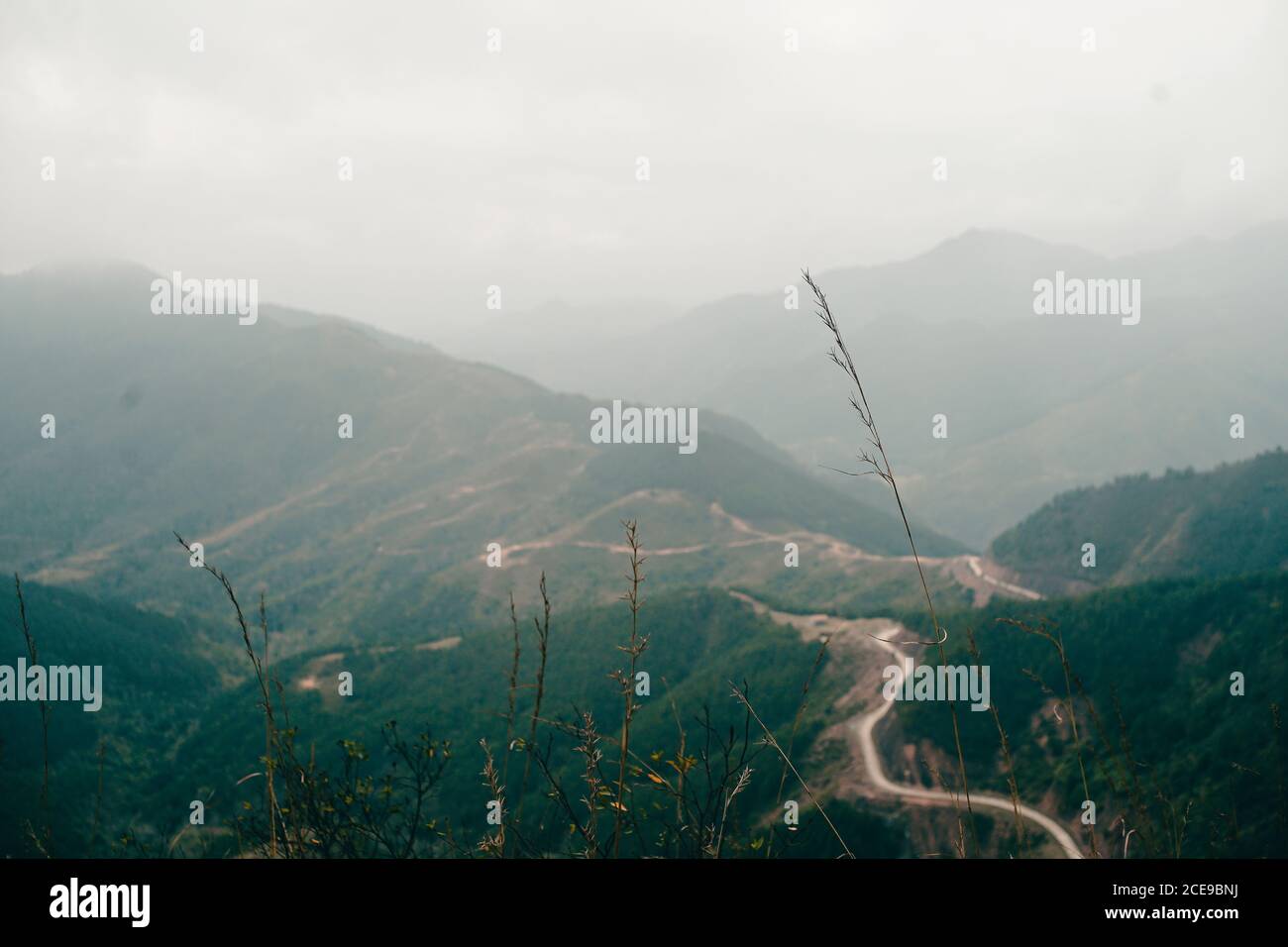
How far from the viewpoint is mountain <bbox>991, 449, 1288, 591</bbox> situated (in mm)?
82750

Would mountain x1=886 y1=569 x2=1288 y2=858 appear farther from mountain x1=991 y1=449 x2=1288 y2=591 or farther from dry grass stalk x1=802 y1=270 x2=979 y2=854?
dry grass stalk x1=802 y1=270 x2=979 y2=854

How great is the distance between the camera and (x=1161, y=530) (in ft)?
305

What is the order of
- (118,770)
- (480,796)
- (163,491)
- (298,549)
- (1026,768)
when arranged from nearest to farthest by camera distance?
(1026,768), (480,796), (118,770), (298,549), (163,491)

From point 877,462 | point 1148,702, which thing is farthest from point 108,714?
point 877,462

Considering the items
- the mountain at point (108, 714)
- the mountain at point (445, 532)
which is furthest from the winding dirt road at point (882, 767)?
the mountain at point (445, 532)

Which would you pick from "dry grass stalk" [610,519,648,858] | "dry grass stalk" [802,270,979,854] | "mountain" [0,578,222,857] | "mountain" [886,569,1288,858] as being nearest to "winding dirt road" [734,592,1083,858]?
"mountain" [886,569,1288,858]

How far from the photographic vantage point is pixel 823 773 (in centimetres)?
4662

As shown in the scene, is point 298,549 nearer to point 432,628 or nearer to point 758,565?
point 432,628

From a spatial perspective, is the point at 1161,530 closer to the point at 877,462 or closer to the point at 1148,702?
the point at 1148,702

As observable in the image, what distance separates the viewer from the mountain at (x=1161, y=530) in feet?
271
